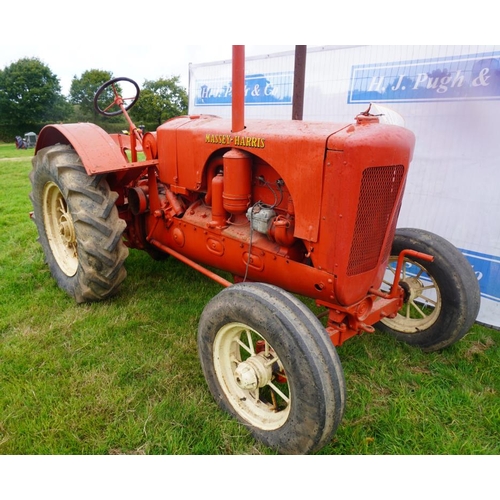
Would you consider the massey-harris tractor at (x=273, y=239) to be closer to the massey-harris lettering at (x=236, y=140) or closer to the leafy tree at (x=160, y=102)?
the massey-harris lettering at (x=236, y=140)

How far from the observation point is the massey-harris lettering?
Answer: 2340 mm

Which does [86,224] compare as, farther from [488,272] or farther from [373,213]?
[488,272]

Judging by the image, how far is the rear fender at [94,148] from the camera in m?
2.92

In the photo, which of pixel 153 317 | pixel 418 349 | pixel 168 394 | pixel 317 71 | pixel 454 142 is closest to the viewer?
pixel 168 394

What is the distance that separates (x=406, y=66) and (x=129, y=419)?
11.7ft

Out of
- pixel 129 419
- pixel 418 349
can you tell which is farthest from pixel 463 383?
pixel 129 419

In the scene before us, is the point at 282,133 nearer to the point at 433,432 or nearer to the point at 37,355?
the point at 433,432

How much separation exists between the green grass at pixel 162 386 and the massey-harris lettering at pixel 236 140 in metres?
1.39

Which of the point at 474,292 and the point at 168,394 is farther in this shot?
the point at 474,292

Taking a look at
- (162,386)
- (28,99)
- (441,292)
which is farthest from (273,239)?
(28,99)

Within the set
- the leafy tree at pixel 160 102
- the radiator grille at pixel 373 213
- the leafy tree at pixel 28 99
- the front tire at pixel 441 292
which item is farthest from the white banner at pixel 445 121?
the leafy tree at pixel 28 99

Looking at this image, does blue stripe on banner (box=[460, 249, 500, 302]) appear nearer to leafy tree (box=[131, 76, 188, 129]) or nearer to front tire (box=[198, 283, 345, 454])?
front tire (box=[198, 283, 345, 454])

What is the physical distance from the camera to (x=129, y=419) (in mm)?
2182

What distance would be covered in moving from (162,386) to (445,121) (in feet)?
10.1
